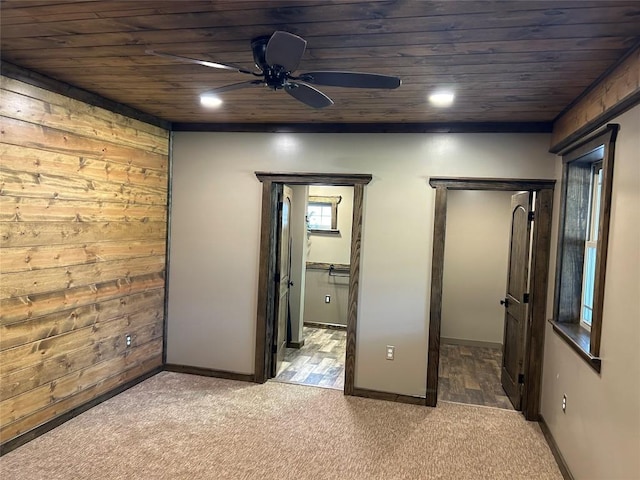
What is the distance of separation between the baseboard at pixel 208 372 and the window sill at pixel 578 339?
273 centimetres

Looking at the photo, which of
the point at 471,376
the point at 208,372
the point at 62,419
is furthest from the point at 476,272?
the point at 62,419

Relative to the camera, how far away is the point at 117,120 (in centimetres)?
372

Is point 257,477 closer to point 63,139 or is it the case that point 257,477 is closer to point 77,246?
point 77,246

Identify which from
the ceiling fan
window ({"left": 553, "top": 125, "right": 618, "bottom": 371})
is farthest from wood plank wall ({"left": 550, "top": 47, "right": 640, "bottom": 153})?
the ceiling fan

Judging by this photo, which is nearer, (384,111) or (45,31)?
(45,31)

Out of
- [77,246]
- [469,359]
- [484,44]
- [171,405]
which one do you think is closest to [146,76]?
[77,246]

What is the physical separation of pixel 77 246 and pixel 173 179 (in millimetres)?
1329

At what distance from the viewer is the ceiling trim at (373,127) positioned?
373 cm

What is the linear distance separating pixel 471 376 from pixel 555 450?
5.56 feet

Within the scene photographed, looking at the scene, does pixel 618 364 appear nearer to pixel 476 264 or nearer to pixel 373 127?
pixel 373 127

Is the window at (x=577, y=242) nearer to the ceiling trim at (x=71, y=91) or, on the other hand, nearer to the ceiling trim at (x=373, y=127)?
the ceiling trim at (x=373, y=127)

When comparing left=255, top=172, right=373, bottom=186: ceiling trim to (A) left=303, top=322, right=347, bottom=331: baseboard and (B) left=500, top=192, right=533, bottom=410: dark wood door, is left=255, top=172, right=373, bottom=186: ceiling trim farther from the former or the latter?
(A) left=303, top=322, right=347, bottom=331: baseboard

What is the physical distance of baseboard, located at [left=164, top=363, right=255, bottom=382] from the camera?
436cm

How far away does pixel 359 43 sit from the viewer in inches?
87.4
